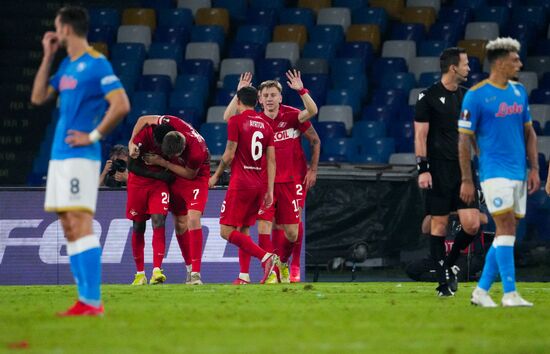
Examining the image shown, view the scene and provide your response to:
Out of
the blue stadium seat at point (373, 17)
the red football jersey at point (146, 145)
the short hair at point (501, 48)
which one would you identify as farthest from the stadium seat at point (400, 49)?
the short hair at point (501, 48)

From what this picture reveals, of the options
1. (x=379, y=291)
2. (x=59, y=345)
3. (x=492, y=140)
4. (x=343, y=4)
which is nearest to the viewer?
(x=59, y=345)

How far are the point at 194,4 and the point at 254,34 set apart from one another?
2034mm

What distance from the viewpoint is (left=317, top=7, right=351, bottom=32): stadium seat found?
24828 mm

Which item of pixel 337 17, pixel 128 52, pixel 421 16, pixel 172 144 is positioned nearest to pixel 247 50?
pixel 337 17

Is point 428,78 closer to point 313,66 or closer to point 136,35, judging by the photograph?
point 313,66

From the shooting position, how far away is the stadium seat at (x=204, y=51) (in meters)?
24.4

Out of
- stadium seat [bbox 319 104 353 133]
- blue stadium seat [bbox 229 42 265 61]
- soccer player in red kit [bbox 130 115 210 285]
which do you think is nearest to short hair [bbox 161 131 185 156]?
soccer player in red kit [bbox 130 115 210 285]

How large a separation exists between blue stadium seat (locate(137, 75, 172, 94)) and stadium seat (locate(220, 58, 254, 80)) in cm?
110

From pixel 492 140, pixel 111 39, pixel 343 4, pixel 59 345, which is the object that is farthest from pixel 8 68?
pixel 59 345

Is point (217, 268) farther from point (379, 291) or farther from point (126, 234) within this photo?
point (379, 291)

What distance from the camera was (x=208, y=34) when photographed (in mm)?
24734

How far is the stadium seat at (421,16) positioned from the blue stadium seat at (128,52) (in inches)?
213

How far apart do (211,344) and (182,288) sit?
6.70 m

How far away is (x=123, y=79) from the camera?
2381cm
